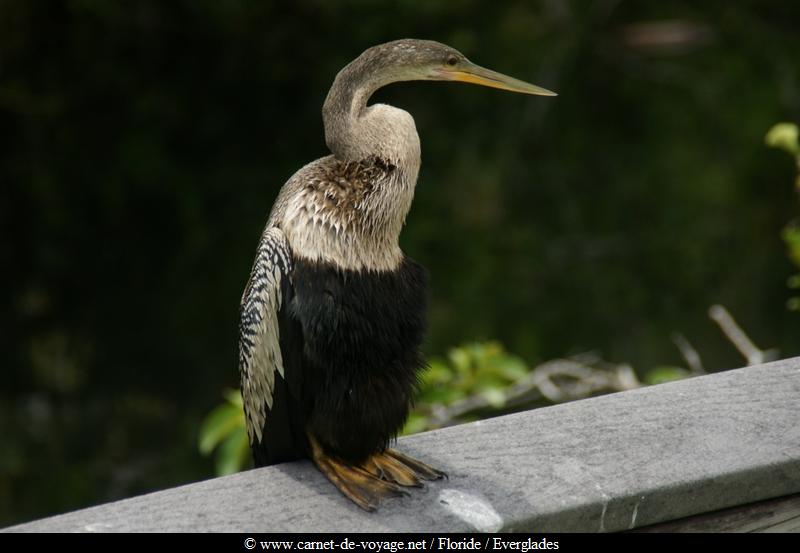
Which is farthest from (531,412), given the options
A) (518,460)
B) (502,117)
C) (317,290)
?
(502,117)

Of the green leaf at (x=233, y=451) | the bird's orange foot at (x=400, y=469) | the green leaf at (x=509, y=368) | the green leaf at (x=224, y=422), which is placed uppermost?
the bird's orange foot at (x=400, y=469)

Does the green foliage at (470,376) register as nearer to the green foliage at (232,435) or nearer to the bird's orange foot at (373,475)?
the green foliage at (232,435)

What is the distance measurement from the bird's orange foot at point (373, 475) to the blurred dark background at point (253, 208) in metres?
3.38

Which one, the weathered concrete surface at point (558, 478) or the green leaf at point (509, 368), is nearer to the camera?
the weathered concrete surface at point (558, 478)

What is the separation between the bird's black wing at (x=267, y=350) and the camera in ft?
5.53

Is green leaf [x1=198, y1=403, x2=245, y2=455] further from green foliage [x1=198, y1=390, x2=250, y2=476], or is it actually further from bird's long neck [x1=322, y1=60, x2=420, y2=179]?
bird's long neck [x1=322, y1=60, x2=420, y2=179]

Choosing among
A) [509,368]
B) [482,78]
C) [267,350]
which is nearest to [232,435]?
[509,368]

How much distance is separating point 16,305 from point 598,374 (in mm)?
3268

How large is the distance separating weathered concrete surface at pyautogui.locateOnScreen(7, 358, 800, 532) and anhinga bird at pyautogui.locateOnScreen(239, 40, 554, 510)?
0.08 m

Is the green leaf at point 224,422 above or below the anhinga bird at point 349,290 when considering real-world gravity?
below

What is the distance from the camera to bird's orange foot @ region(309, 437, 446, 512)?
1.52 m

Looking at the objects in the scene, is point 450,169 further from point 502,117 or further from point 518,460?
point 518,460

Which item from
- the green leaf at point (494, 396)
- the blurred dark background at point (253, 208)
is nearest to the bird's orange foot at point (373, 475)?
the green leaf at point (494, 396)

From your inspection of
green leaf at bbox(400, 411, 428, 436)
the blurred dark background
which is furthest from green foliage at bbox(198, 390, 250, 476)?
the blurred dark background
